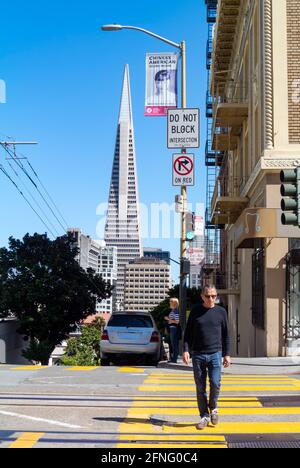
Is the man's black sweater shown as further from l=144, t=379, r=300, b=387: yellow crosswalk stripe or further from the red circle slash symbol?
the red circle slash symbol

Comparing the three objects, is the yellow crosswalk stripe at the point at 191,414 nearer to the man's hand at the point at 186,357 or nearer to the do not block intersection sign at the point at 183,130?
the man's hand at the point at 186,357

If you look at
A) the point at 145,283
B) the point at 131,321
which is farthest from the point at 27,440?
the point at 145,283

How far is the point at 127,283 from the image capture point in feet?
512

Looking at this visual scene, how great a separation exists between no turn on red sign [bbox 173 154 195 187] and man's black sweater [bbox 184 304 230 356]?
980 centimetres

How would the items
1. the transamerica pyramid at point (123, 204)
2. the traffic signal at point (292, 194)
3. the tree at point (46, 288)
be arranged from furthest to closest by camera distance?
1. the transamerica pyramid at point (123, 204)
2. the tree at point (46, 288)
3. the traffic signal at point (292, 194)

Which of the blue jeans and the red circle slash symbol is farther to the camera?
the red circle slash symbol

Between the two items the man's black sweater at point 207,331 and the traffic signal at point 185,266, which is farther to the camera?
the traffic signal at point 185,266

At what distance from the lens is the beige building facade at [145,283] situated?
150 metres

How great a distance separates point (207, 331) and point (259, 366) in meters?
8.55

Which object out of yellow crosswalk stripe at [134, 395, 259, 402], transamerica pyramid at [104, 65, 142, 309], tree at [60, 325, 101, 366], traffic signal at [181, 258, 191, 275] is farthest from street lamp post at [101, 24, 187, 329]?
transamerica pyramid at [104, 65, 142, 309]

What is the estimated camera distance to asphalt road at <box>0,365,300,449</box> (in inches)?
257

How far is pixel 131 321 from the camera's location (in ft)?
52.9

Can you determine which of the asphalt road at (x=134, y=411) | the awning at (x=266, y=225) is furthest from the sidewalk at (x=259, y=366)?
the awning at (x=266, y=225)
